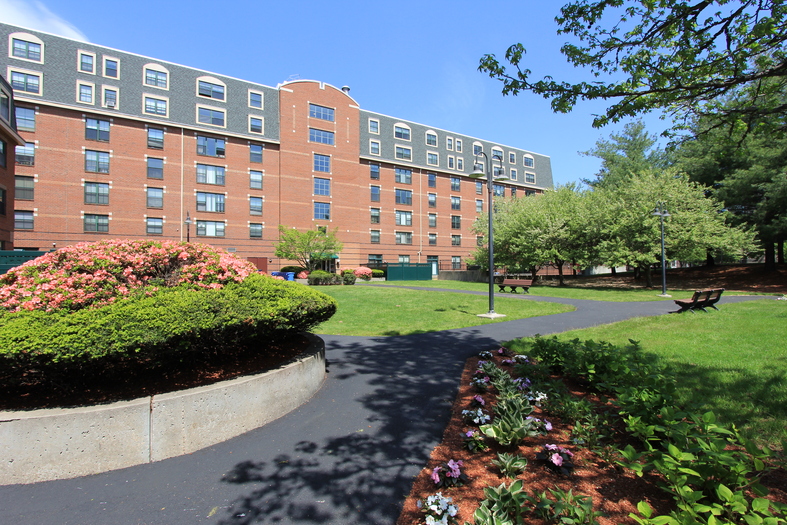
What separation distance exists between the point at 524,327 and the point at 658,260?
2212 cm

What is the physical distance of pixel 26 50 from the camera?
3117cm

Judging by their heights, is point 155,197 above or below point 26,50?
below

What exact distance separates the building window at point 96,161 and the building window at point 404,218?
97.8 ft

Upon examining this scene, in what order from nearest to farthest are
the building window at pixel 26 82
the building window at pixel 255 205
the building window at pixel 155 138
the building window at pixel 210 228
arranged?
the building window at pixel 26 82 → the building window at pixel 155 138 → the building window at pixel 210 228 → the building window at pixel 255 205

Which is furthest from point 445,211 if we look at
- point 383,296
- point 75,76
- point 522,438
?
point 522,438

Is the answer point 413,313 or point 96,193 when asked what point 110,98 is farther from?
point 413,313

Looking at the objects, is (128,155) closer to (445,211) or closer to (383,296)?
(383,296)

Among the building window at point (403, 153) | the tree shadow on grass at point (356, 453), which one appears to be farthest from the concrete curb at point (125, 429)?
the building window at point (403, 153)

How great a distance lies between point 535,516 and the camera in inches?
104

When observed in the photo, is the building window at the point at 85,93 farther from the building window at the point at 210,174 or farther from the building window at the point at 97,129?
the building window at the point at 210,174

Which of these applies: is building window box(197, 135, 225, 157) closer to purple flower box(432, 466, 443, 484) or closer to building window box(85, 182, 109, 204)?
building window box(85, 182, 109, 204)

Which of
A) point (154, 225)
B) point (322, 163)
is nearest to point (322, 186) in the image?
point (322, 163)

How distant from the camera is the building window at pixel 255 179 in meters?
38.5

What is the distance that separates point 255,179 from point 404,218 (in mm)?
18663
